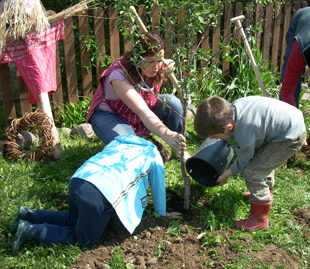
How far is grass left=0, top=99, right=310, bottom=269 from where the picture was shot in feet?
8.61

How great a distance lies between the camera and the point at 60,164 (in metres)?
3.85

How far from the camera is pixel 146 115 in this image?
10.2 ft

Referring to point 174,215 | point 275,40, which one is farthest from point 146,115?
point 275,40

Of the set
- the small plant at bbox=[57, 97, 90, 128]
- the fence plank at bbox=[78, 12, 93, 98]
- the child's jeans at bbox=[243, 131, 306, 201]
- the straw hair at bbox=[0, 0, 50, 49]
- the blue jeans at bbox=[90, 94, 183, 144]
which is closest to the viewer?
the child's jeans at bbox=[243, 131, 306, 201]

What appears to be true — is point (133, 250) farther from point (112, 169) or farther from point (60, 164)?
point (60, 164)

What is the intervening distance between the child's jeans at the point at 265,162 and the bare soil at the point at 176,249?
0.35 metres

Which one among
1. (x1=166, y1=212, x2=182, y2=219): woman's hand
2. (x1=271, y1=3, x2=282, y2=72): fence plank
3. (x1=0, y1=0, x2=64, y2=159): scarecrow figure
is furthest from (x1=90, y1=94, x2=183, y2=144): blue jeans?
(x1=271, y1=3, x2=282, y2=72): fence plank

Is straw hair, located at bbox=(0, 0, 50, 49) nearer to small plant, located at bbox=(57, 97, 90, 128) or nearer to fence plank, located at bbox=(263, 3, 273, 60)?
small plant, located at bbox=(57, 97, 90, 128)

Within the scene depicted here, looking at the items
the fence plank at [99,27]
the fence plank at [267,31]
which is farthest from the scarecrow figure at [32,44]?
the fence plank at [267,31]

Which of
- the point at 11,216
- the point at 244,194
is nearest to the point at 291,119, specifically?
the point at 244,194

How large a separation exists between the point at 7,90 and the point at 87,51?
1062 mm

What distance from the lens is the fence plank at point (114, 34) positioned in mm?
4820

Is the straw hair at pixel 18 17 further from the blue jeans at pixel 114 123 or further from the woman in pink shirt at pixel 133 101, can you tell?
the blue jeans at pixel 114 123

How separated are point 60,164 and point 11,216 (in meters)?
0.94
